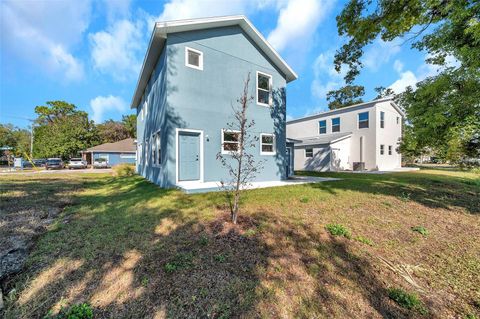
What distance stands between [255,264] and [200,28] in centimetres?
952

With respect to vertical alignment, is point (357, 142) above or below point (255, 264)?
above

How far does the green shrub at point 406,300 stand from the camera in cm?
243

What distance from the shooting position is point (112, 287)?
2.54 meters

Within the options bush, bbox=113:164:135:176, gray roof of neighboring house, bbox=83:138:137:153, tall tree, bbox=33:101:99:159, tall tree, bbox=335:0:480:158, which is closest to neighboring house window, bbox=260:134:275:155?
tall tree, bbox=335:0:480:158

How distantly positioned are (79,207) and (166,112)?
4.34 meters

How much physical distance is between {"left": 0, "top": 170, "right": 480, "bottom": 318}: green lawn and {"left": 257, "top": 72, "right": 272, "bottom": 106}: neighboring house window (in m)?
7.20

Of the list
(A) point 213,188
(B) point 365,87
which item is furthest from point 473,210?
(B) point 365,87

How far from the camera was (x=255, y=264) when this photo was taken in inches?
121

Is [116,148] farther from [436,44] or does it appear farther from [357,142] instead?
[436,44]

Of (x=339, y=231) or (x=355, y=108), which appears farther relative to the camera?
(x=355, y=108)

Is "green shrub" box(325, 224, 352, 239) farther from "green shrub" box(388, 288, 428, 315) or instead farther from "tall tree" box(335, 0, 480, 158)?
"tall tree" box(335, 0, 480, 158)

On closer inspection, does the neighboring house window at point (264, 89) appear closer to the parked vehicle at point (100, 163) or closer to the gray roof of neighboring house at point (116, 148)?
the parked vehicle at point (100, 163)

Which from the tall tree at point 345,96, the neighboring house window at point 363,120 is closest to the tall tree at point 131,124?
the tall tree at point 345,96

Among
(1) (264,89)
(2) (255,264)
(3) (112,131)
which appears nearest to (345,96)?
(1) (264,89)
